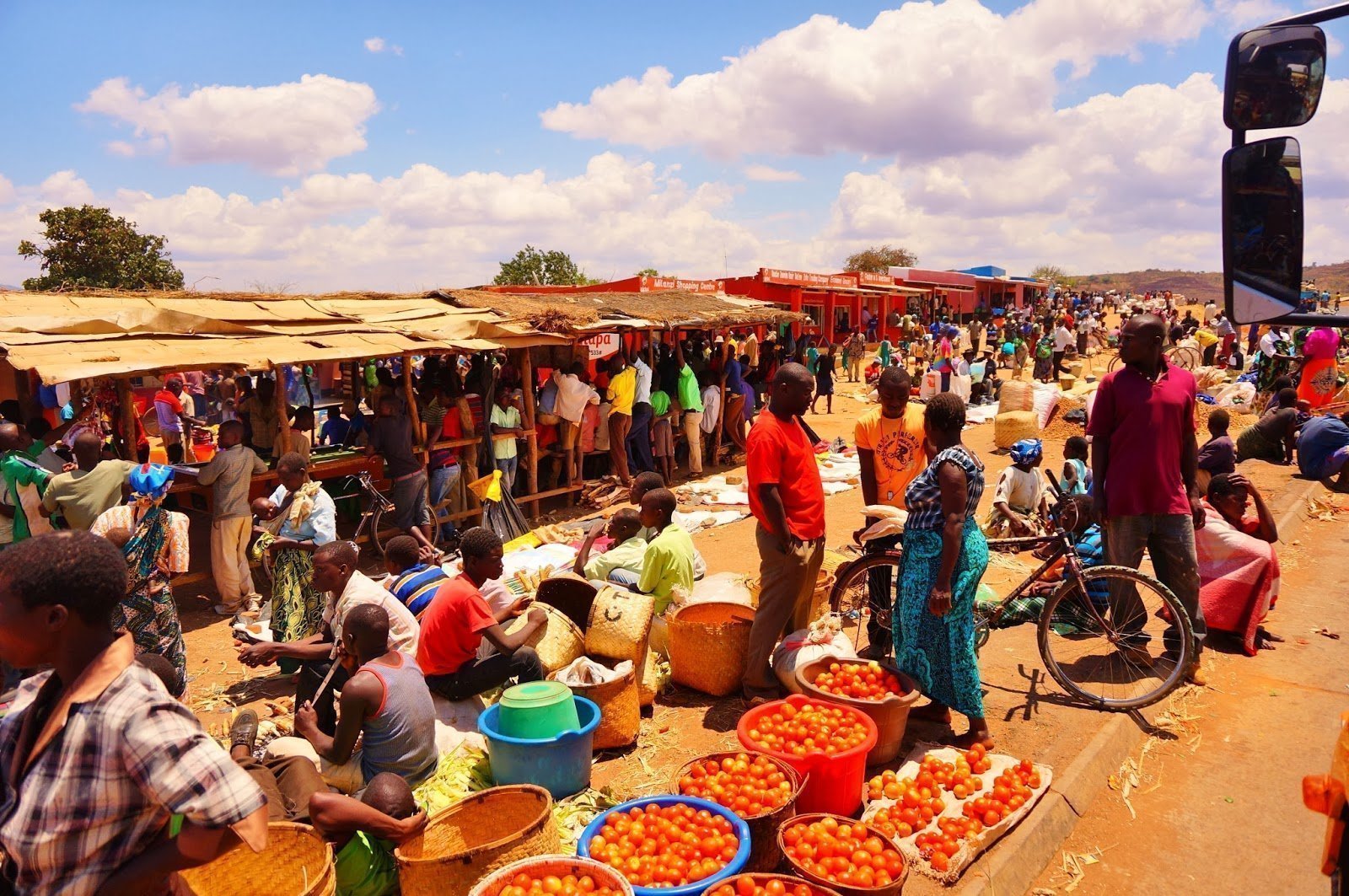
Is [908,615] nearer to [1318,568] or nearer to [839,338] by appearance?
[1318,568]

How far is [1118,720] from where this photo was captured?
17.2 ft

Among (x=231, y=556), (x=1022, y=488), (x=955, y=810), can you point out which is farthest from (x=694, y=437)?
(x=955, y=810)

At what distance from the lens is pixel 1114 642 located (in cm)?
571

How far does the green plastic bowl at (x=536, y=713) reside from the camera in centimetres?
450

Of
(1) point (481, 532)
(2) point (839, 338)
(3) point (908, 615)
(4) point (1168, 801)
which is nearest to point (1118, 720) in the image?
(4) point (1168, 801)

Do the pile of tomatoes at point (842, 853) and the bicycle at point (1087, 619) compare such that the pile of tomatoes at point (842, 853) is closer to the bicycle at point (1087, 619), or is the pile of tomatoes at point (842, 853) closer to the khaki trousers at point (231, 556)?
the bicycle at point (1087, 619)

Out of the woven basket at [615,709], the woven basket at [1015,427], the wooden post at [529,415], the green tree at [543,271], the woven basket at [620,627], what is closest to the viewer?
the woven basket at [615,709]

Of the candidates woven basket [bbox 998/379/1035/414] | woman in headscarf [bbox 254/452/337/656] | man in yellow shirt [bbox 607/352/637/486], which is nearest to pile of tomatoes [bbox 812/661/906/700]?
woman in headscarf [bbox 254/452/337/656]

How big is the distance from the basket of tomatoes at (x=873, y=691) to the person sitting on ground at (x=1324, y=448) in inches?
299

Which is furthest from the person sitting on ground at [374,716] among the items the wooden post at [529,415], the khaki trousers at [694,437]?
the khaki trousers at [694,437]

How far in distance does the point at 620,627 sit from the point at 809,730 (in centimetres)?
160

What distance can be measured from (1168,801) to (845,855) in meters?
2.24

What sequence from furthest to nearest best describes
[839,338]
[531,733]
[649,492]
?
[839,338] → [649,492] → [531,733]

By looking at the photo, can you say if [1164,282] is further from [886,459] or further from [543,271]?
[886,459]
